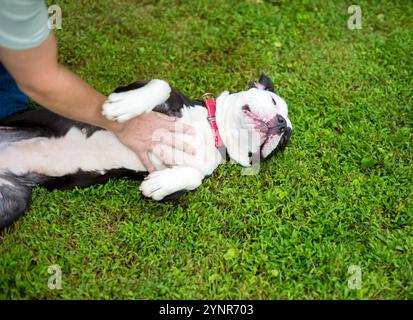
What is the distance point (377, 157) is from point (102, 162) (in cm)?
220

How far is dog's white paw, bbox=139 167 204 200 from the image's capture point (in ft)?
12.0

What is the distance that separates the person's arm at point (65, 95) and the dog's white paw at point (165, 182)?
15cm

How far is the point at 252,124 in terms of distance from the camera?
386 centimetres

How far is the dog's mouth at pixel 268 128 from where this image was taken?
3.85m

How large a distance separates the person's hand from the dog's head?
33 centimetres

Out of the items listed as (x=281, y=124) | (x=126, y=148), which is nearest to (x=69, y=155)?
(x=126, y=148)

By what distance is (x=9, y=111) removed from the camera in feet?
13.3

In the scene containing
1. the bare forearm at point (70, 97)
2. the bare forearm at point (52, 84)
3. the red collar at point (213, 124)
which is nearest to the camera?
the bare forearm at point (52, 84)

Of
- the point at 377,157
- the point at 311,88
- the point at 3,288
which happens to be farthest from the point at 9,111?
the point at 377,157

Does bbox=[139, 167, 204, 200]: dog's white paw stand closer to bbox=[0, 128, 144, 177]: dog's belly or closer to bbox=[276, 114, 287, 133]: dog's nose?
bbox=[0, 128, 144, 177]: dog's belly

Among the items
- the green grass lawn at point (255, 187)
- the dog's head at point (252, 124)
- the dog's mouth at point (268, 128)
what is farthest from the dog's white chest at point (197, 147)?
the dog's mouth at point (268, 128)

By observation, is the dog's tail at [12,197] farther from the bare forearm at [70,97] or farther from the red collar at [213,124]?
the red collar at [213,124]

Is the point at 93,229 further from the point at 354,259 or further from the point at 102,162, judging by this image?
the point at 354,259

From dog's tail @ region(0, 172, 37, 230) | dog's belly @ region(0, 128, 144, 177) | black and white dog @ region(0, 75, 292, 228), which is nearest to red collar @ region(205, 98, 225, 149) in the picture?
black and white dog @ region(0, 75, 292, 228)
